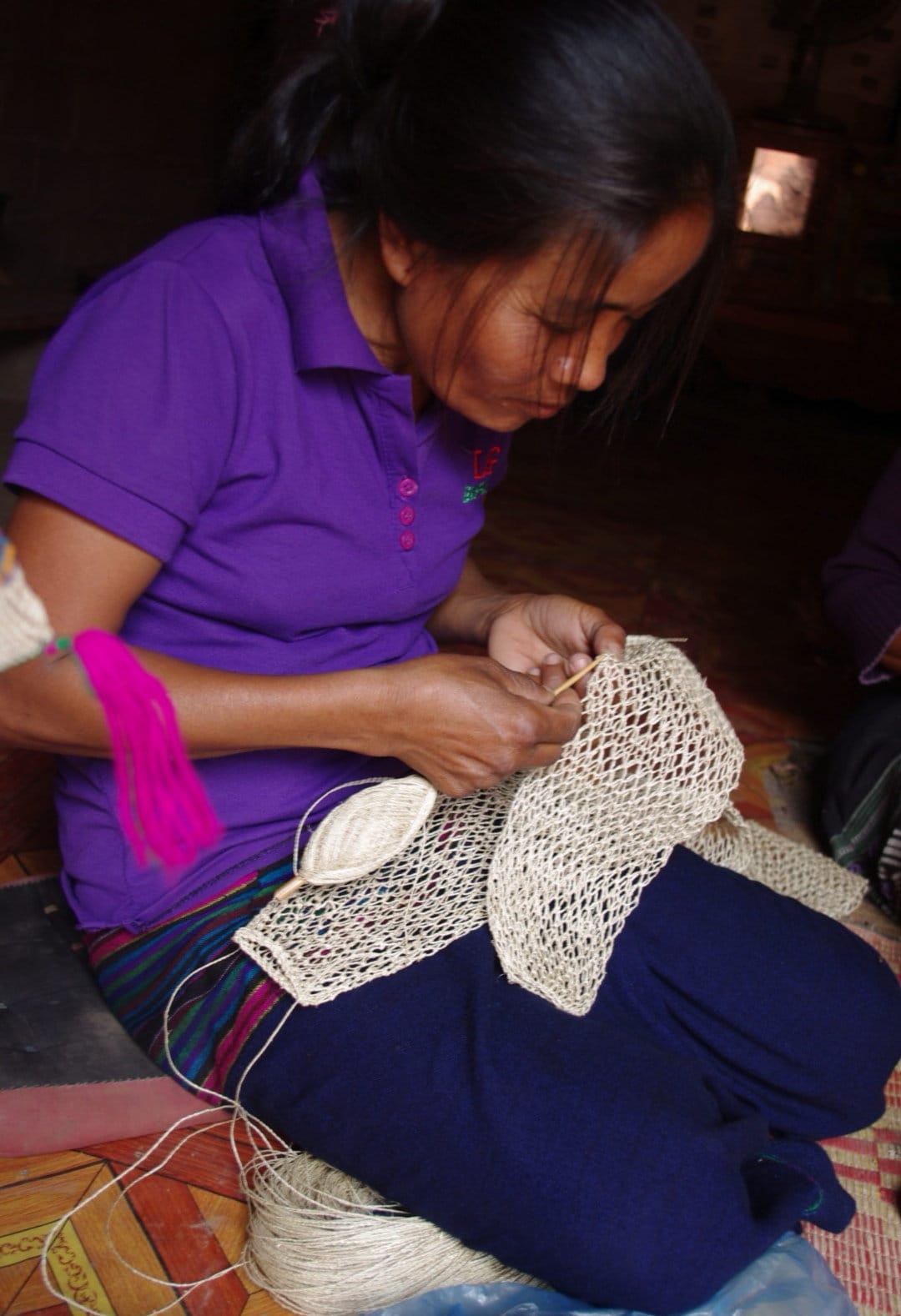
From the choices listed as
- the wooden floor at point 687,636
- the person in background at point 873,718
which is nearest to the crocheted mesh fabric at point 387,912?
the wooden floor at point 687,636

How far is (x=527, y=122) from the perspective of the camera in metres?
0.84

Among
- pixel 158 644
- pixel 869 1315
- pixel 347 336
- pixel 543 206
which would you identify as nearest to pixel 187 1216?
pixel 158 644

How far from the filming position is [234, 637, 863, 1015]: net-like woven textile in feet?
3.54

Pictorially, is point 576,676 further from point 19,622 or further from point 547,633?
point 19,622

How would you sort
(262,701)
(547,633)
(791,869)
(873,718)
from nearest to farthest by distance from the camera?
1. (262,701)
2. (547,633)
3. (791,869)
4. (873,718)

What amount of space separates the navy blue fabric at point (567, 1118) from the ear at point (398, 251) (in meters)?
0.61

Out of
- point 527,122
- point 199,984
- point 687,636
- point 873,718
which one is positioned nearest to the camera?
point 527,122

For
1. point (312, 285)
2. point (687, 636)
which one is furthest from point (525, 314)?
point (687, 636)

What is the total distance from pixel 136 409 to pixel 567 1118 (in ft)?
2.20

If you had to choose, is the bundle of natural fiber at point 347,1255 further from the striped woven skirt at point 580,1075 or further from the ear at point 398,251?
the ear at point 398,251

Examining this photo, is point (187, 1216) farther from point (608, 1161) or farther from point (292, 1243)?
point (608, 1161)

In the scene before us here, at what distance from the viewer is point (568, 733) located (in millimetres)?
1134

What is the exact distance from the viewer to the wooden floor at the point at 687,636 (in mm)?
1104

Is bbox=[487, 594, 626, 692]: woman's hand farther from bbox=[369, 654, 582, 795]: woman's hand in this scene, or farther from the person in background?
the person in background
